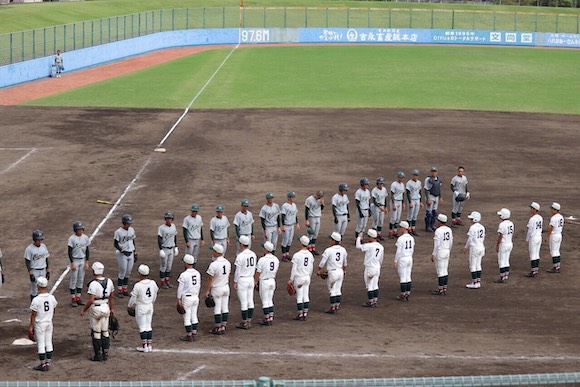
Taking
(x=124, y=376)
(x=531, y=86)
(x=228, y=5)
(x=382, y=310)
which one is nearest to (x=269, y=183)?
(x=382, y=310)

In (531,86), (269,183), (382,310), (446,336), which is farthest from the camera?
(531,86)

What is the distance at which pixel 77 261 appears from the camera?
21.1 meters

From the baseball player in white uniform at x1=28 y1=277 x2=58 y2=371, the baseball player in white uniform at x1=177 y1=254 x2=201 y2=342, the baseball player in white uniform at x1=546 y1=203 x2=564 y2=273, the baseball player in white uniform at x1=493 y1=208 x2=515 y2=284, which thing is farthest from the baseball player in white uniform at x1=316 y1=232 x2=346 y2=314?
the baseball player in white uniform at x1=546 y1=203 x2=564 y2=273

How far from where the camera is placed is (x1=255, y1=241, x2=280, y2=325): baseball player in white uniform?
19562 mm

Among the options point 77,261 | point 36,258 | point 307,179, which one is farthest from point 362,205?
point 36,258

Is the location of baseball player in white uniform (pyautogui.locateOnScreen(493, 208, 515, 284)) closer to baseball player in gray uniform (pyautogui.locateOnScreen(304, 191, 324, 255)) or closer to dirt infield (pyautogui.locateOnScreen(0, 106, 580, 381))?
dirt infield (pyautogui.locateOnScreen(0, 106, 580, 381))

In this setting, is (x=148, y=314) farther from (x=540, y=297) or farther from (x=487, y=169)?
(x=487, y=169)

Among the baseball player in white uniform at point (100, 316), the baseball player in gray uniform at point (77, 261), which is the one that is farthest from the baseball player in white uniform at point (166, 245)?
the baseball player in white uniform at point (100, 316)

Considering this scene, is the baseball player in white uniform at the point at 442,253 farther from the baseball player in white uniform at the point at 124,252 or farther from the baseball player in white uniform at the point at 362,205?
the baseball player in white uniform at the point at 124,252

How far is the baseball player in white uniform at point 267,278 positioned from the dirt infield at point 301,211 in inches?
20.4

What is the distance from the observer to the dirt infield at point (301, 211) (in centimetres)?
1756

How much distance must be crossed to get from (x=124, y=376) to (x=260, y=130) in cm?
2536

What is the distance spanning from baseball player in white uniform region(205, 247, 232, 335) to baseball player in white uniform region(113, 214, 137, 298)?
320cm

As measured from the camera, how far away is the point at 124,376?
1667cm
